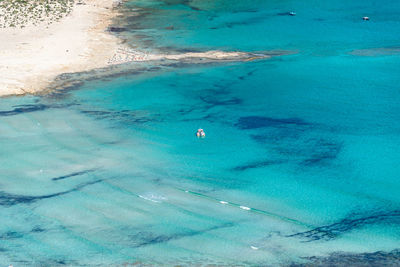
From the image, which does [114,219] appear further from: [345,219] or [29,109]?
[29,109]

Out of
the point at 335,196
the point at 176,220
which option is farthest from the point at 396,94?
the point at 176,220

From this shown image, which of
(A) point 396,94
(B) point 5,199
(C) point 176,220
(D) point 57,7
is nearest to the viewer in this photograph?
(C) point 176,220

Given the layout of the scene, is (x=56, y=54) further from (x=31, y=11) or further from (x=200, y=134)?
(x=200, y=134)

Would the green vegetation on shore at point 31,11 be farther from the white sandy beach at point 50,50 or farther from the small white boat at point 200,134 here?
the small white boat at point 200,134

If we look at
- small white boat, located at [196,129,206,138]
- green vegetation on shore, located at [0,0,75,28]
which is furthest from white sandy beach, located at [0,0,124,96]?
small white boat, located at [196,129,206,138]

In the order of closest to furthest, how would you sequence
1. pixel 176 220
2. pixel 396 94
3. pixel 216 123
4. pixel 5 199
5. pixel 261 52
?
pixel 176 220
pixel 5 199
pixel 216 123
pixel 396 94
pixel 261 52

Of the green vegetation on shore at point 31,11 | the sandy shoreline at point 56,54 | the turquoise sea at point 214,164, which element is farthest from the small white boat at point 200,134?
the green vegetation on shore at point 31,11

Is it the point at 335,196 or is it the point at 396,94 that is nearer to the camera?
the point at 335,196
